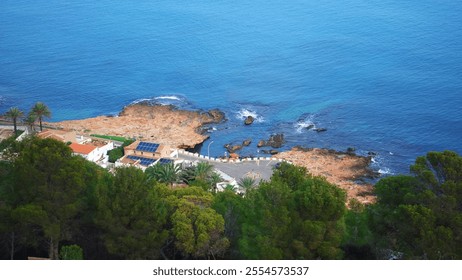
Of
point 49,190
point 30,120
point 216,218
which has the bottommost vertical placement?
point 30,120

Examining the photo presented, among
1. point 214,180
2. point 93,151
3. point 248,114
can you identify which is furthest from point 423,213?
point 248,114

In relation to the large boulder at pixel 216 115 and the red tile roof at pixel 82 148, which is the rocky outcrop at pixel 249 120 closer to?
the large boulder at pixel 216 115

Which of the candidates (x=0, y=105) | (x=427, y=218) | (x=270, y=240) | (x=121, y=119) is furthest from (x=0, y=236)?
(x=0, y=105)

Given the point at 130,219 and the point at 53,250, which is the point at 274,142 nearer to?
the point at 130,219

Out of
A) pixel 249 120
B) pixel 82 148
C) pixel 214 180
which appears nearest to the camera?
pixel 214 180

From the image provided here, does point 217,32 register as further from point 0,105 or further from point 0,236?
point 0,236

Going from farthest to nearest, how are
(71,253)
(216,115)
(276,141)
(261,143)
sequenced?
(216,115)
(276,141)
(261,143)
(71,253)

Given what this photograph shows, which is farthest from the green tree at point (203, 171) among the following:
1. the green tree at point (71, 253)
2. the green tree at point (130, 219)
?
the green tree at point (71, 253)
